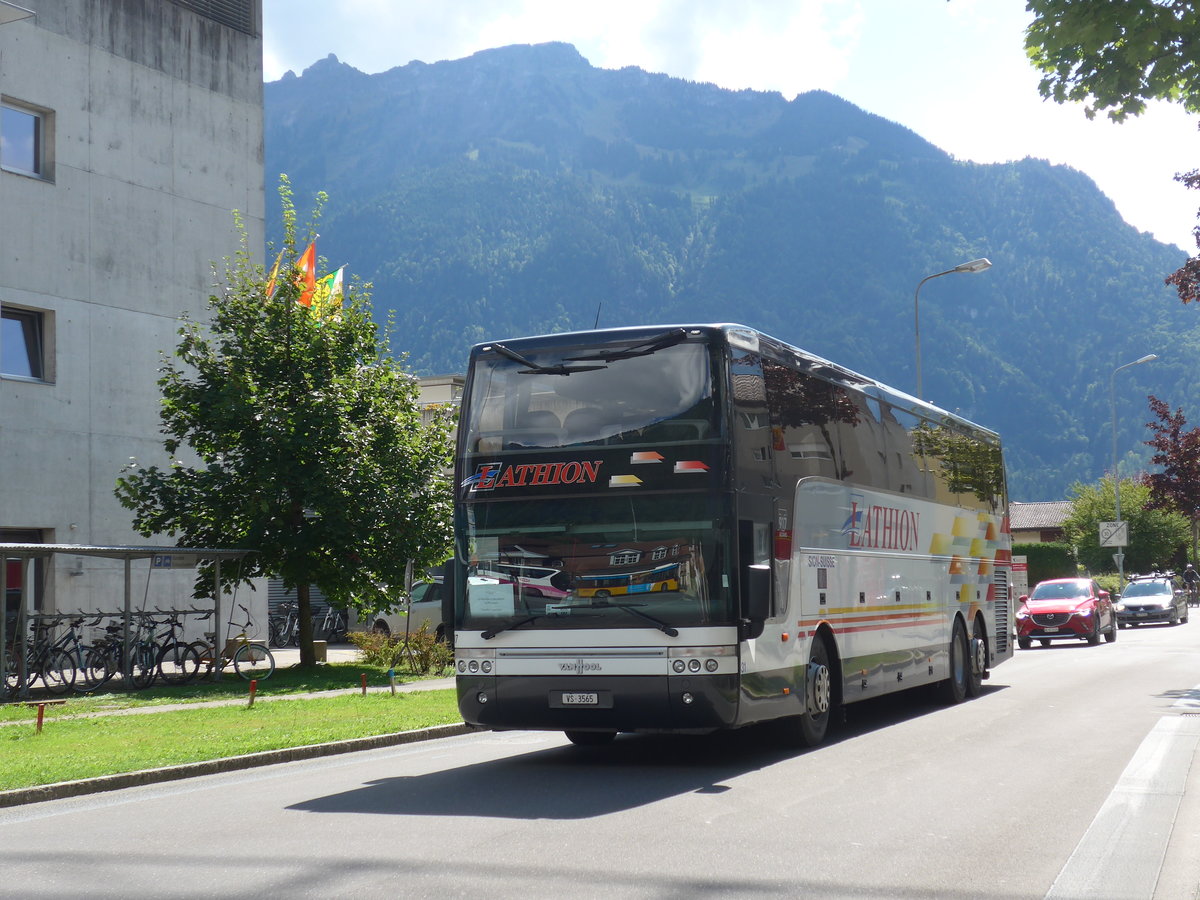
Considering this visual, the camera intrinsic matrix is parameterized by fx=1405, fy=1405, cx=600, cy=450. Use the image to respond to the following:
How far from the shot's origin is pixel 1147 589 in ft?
156

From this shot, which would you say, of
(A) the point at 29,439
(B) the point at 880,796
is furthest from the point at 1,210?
(B) the point at 880,796

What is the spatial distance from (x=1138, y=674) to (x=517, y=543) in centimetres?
1485

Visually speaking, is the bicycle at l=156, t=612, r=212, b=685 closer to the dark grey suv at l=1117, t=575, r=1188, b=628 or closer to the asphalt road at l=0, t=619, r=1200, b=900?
the asphalt road at l=0, t=619, r=1200, b=900

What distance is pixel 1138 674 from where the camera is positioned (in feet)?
75.3

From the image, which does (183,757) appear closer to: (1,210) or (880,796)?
(880,796)

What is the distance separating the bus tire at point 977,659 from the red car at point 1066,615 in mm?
14365

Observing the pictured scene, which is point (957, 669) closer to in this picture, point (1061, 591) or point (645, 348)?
point (645, 348)

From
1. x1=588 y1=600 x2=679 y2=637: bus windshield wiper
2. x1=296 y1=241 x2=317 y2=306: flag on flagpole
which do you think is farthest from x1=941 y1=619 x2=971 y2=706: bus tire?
x1=296 y1=241 x2=317 y2=306: flag on flagpole

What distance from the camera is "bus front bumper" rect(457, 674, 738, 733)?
37.0 ft

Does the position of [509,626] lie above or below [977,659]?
above

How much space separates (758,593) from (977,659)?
999 cm

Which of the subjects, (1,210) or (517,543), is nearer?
(517,543)

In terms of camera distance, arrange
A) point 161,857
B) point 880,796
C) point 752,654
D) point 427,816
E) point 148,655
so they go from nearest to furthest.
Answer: point 161,857, point 427,816, point 880,796, point 752,654, point 148,655

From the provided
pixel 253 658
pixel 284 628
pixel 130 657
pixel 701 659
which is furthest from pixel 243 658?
pixel 701 659
